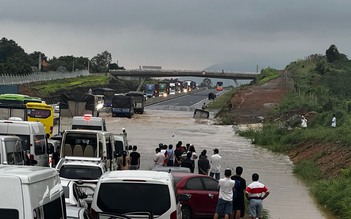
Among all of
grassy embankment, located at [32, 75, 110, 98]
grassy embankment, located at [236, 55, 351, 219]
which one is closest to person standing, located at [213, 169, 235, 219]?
grassy embankment, located at [236, 55, 351, 219]

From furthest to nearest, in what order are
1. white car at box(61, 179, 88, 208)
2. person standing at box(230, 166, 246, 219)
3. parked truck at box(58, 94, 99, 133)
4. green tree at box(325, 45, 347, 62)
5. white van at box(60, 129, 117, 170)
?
green tree at box(325, 45, 347, 62)
parked truck at box(58, 94, 99, 133)
white van at box(60, 129, 117, 170)
person standing at box(230, 166, 246, 219)
white car at box(61, 179, 88, 208)

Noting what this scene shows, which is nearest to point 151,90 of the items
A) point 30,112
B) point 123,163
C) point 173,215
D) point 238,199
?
point 30,112

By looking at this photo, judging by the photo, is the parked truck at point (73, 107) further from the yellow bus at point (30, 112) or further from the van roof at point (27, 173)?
the van roof at point (27, 173)

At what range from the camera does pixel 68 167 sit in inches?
676

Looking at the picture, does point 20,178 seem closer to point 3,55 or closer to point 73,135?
point 73,135

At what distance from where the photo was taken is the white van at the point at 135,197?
10625 mm

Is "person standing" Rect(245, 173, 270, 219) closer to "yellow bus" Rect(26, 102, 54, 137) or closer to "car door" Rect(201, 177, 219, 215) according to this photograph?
"car door" Rect(201, 177, 219, 215)

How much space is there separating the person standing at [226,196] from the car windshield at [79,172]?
4131 mm

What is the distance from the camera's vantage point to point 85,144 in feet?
72.6

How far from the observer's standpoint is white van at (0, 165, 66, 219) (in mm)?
6262

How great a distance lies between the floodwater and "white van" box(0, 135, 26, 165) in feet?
25.9

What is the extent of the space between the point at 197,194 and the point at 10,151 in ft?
15.7

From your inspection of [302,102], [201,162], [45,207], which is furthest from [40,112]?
[302,102]

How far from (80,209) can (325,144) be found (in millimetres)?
27687
